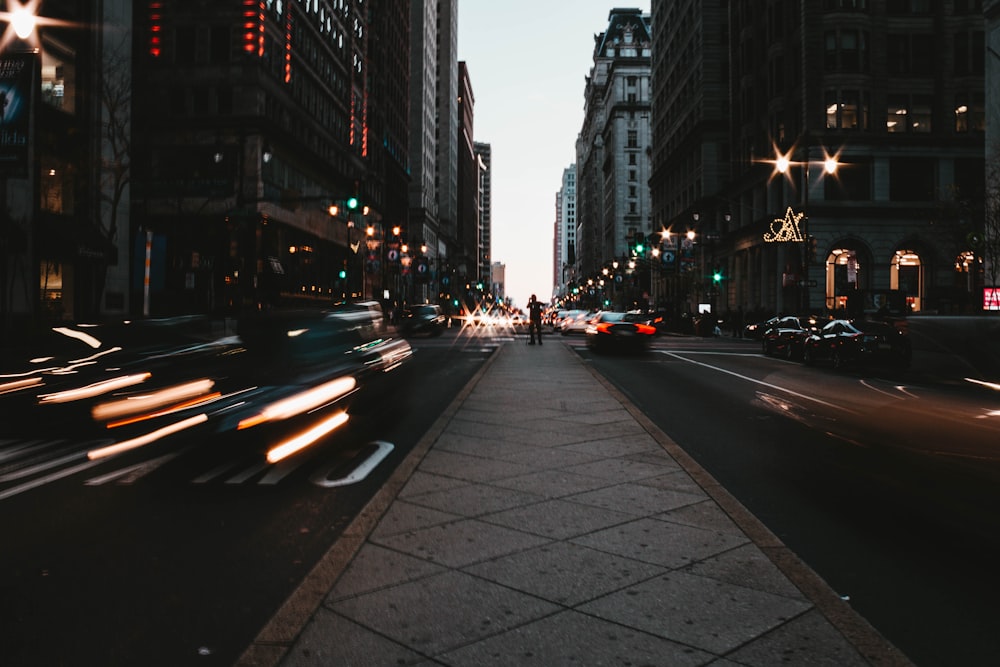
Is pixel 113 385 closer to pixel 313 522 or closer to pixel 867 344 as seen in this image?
pixel 313 522

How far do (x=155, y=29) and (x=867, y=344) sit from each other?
4585cm

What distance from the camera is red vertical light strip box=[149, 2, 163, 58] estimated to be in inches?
1829

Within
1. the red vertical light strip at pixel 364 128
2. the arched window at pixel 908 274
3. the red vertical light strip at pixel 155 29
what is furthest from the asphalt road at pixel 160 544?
the red vertical light strip at pixel 364 128

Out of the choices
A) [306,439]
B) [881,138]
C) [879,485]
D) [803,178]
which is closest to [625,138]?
[881,138]

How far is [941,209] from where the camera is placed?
36500 mm

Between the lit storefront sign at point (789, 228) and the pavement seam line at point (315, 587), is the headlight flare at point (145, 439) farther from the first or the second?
the lit storefront sign at point (789, 228)

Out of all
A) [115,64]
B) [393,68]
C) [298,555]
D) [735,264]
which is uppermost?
[393,68]

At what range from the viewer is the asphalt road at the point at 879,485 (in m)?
3.99

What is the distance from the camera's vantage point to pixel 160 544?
510 cm

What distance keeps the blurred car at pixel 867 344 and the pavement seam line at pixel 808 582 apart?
15882 millimetres

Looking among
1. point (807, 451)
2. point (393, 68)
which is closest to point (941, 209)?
point (807, 451)

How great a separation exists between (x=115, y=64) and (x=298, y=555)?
34.1 meters

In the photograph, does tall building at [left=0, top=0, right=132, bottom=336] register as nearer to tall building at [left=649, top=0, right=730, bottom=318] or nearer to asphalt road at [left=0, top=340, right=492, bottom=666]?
asphalt road at [left=0, top=340, right=492, bottom=666]

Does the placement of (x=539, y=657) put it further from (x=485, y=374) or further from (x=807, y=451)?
(x=485, y=374)
